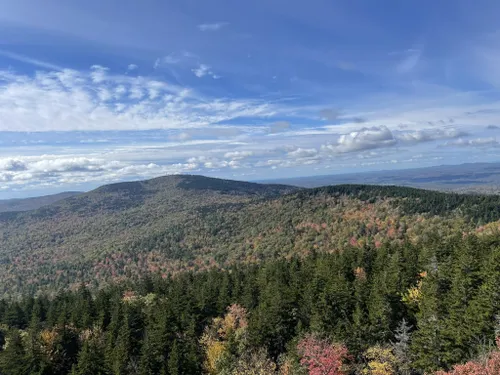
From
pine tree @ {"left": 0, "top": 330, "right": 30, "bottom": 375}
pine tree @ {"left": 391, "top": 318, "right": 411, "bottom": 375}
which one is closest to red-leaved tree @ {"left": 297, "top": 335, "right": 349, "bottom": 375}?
pine tree @ {"left": 391, "top": 318, "right": 411, "bottom": 375}

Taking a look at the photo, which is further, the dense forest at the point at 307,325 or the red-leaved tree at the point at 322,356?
the red-leaved tree at the point at 322,356

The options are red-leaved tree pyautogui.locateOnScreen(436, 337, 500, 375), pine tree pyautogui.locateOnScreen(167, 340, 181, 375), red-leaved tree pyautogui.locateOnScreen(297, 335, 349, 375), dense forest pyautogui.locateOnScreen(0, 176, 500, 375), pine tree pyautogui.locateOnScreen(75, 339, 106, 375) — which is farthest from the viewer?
pine tree pyautogui.locateOnScreen(75, 339, 106, 375)

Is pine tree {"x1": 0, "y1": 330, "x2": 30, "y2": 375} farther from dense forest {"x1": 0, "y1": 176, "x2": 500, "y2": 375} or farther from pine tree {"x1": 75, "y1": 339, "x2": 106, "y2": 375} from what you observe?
pine tree {"x1": 75, "y1": 339, "x2": 106, "y2": 375}

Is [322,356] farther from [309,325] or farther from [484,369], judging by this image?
[484,369]

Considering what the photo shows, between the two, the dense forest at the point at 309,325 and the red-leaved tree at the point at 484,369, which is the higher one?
the red-leaved tree at the point at 484,369

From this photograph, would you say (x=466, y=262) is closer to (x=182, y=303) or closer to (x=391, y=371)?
(x=391, y=371)

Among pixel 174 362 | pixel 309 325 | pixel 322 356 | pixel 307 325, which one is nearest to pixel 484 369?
pixel 322 356

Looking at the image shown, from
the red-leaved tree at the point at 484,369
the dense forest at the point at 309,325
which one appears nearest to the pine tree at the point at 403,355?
the dense forest at the point at 309,325

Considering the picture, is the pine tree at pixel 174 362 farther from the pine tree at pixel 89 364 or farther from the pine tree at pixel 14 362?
the pine tree at pixel 14 362

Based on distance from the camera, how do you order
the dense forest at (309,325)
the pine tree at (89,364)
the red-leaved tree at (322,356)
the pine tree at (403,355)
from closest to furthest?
the dense forest at (309,325) → the pine tree at (403,355) → the red-leaved tree at (322,356) → the pine tree at (89,364)

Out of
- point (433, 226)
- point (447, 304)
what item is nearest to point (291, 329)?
point (447, 304)
